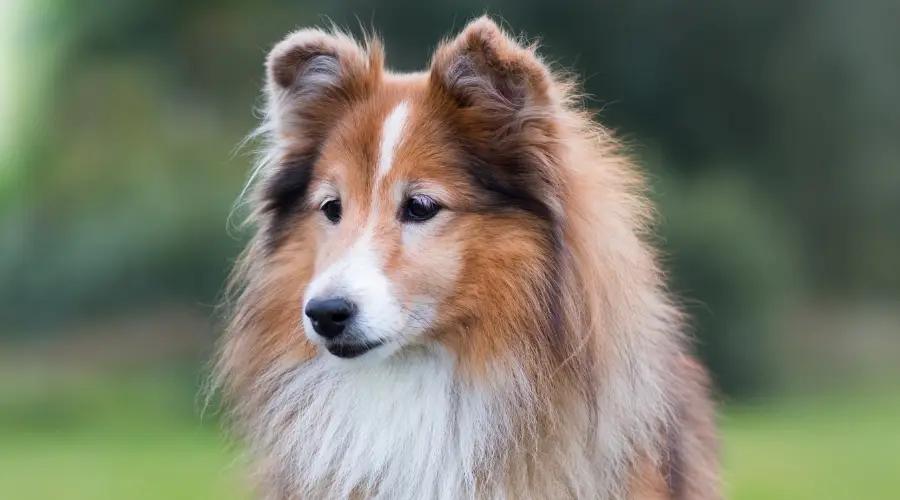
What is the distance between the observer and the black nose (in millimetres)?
3072

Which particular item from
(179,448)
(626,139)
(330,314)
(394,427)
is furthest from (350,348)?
(626,139)

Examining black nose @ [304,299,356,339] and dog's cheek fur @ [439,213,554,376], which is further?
dog's cheek fur @ [439,213,554,376]

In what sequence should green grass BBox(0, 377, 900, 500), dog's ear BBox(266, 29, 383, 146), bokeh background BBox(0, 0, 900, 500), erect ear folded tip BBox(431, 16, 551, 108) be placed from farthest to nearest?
bokeh background BBox(0, 0, 900, 500)
green grass BBox(0, 377, 900, 500)
dog's ear BBox(266, 29, 383, 146)
erect ear folded tip BBox(431, 16, 551, 108)

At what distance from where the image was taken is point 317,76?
363 cm

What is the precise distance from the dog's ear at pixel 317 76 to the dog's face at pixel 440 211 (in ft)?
0.38

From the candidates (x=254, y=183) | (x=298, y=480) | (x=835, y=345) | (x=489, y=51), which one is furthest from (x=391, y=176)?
(x=835, y=345)

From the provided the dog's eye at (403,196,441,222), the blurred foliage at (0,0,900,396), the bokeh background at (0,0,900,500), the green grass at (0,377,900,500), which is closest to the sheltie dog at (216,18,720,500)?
the dog's eye at (403,196,441,222)

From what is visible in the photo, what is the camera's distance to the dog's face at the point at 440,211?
125 inches

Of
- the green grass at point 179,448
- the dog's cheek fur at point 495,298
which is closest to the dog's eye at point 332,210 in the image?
the dog's cheek fur at point 495,298

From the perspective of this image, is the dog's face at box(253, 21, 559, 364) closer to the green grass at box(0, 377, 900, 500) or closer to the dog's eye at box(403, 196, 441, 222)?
the dog's eye at box(403, 196, 441, 222)

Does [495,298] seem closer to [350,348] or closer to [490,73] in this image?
[350,348]

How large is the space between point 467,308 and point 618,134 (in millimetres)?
8550

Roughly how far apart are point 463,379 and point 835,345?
34.4 feet

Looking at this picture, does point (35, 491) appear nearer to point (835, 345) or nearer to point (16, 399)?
point (16, 399)
